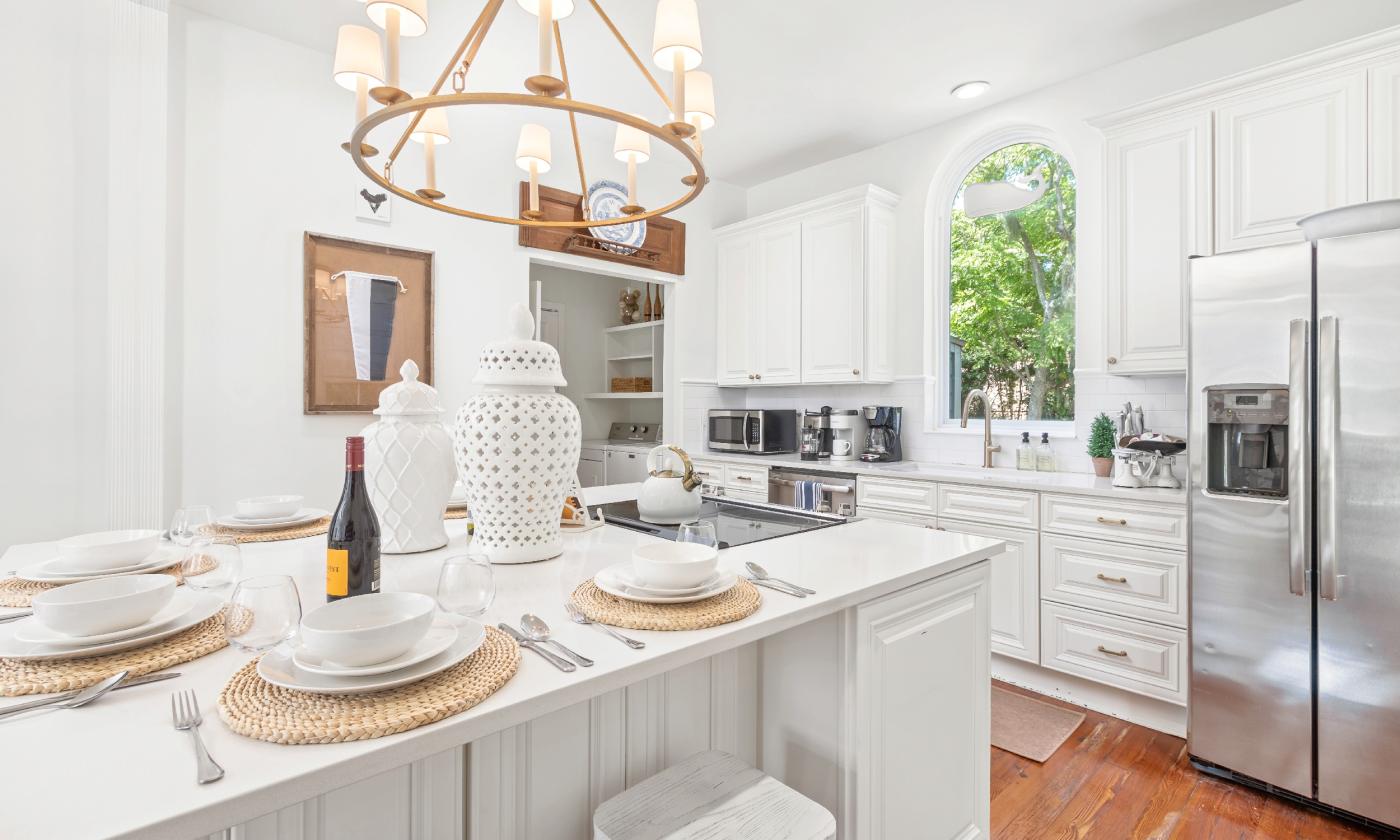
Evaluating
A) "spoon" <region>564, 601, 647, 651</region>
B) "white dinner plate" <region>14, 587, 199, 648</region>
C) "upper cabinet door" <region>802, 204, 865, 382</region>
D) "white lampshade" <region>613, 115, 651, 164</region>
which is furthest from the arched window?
"white dinner plate" <region>14, 587, 199, 648</region>

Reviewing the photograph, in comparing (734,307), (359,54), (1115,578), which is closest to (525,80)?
(359,54)

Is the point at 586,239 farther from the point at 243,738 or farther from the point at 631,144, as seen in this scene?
the point at 243,738

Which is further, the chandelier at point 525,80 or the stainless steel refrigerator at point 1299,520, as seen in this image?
the stainless steel refrigerator at point 1299,520

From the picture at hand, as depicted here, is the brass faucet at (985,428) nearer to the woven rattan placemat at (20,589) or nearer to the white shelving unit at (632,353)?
the white shelving unit at (632,353)

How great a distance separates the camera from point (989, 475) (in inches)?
118

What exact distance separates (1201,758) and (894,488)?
1469 mm

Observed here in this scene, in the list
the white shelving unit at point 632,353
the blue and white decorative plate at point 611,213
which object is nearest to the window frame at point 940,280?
the blue and white decorative plate at point 611,213

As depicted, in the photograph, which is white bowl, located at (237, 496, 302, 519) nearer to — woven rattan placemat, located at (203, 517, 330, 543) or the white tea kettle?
woven rattan placemat, located at (203, 517, 330, 543)

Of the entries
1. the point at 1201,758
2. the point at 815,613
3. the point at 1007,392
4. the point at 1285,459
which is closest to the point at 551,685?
the point at 815,613

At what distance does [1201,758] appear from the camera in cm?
217

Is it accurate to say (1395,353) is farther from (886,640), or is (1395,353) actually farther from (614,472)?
(614,472)

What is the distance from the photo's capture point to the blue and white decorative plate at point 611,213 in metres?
3.91

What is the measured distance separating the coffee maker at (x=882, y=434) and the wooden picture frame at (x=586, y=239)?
1.65 m

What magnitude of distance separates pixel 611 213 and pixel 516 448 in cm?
315
